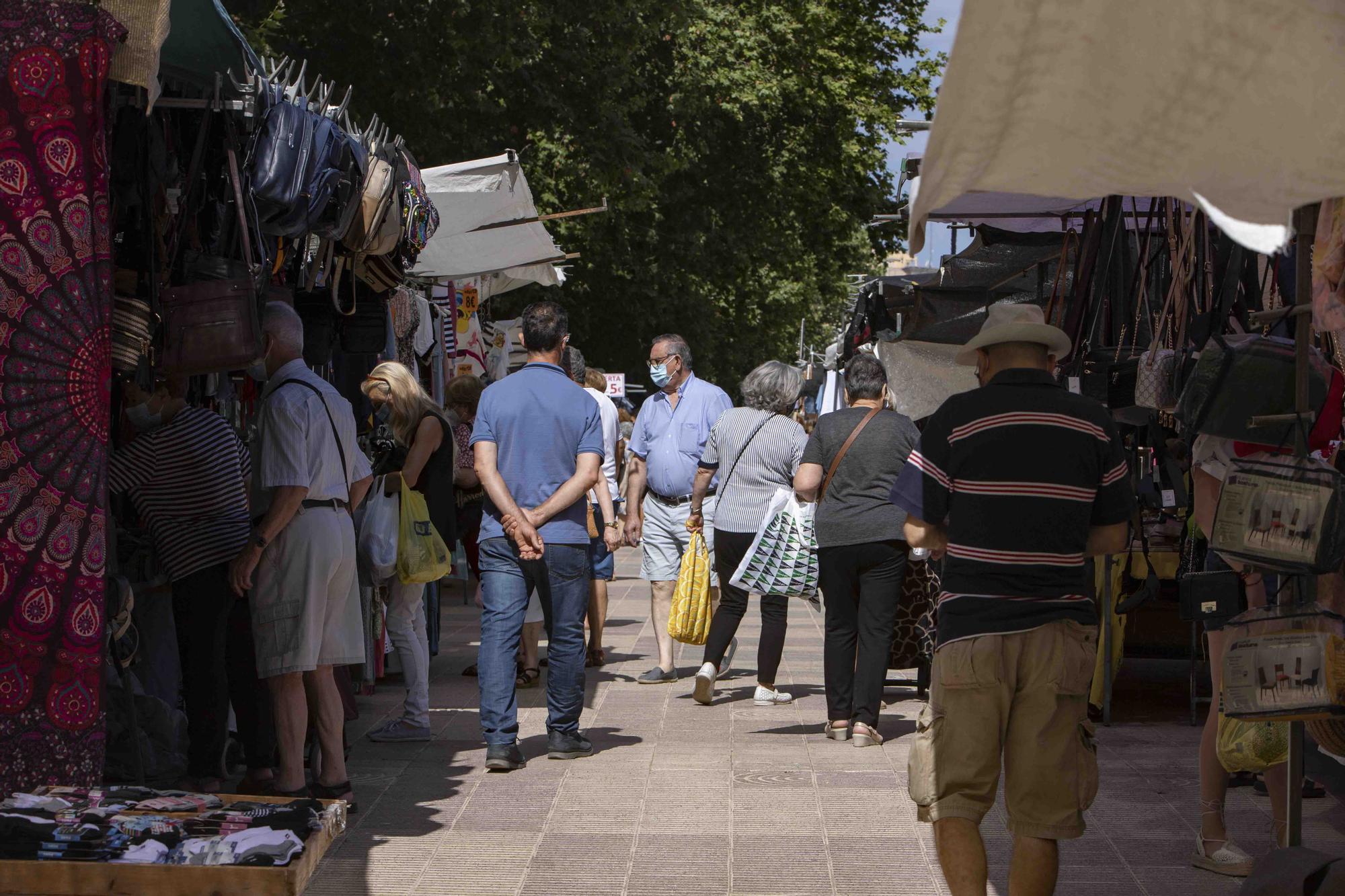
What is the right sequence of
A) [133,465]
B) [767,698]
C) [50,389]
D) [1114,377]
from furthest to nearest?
[767,698]
[1114,377]
[133,465]
[50,389]

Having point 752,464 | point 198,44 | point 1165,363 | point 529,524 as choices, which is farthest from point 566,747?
point 198,44

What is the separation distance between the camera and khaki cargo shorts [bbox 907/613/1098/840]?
15.0 ft

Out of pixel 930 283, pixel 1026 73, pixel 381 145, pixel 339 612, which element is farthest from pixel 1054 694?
pixel 930 283

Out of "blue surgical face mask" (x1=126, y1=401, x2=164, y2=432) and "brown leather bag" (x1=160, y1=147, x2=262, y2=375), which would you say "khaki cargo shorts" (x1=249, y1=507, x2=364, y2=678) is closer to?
"blue surgical face mask" (x1=126, y1=401, x2=164, y2=432)

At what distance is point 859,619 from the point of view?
8086mm

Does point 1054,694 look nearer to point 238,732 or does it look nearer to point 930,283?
point 238,732

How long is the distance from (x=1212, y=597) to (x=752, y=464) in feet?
13.2

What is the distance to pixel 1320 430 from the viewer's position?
4.78m

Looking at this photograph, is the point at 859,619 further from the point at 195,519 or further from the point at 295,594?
the point at 195,519

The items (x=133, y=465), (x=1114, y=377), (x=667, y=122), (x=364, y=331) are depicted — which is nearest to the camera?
(x=133, y=465)

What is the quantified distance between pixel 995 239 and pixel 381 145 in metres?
5.31

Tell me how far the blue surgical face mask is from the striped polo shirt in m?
2.96

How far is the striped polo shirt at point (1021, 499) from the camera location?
182 inches

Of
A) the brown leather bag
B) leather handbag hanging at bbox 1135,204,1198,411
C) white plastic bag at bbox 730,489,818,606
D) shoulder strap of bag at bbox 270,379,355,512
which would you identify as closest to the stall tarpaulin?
white plastic bag at bbox 730,489,818,606
